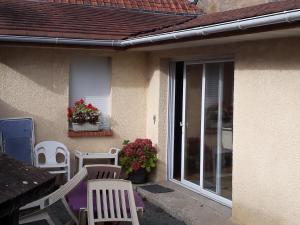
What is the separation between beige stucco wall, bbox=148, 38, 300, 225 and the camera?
567cm

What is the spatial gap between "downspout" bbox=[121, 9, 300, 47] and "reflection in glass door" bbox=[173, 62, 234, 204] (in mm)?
1062

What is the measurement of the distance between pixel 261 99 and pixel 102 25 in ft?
13.8

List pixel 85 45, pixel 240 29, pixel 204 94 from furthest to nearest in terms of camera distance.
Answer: pixel 85 45, pixel 204 94, pixel 240 29

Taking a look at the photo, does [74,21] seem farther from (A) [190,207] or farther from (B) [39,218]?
(B) [39,218]

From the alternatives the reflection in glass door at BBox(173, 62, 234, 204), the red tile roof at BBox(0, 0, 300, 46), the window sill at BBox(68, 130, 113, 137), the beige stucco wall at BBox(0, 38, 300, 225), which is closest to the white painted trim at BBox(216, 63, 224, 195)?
the reflection in glass door at BBox(173, 62, 234, 204)

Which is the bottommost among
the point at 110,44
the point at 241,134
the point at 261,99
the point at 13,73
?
the point at 241,134

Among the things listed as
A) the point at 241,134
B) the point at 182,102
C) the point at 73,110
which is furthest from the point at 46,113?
the point at 241,134

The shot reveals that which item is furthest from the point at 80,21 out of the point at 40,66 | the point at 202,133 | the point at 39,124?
the point at 202,133

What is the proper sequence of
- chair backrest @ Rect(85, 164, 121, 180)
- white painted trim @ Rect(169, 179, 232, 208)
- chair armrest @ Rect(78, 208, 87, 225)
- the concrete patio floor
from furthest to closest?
white painted trim @ Rect(169, 179, 232, 208)
the concrete patio floor
chair backrest @ Rect(85, 164, 121, 180)
chair armrest @ Rect(78, 208, 87, 225)

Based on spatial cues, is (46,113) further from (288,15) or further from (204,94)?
(288,15)

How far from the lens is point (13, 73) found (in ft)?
28.2

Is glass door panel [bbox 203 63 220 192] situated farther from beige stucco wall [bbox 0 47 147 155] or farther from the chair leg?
the chair leg

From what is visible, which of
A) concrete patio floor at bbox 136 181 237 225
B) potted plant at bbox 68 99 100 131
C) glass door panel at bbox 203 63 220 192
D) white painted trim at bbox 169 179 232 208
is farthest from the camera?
potted plant at bbox 68 99 100 131

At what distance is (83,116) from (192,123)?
6.80 ft
